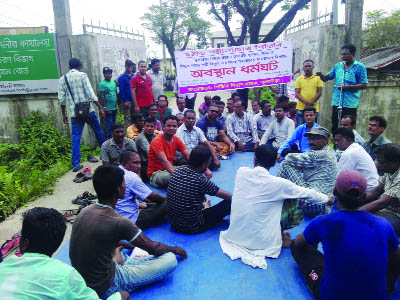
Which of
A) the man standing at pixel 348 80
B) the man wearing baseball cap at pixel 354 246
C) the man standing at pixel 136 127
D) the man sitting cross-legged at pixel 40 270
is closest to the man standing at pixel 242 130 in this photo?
the man standing at pixel 348 80

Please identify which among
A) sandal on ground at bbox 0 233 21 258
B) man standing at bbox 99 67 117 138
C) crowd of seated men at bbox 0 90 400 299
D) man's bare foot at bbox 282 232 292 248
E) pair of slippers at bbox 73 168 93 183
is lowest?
sandal on ground at bbox 0 233 21 258

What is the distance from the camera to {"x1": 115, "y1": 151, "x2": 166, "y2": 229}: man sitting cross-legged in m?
3.42

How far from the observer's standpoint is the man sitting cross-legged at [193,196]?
11.0 feet

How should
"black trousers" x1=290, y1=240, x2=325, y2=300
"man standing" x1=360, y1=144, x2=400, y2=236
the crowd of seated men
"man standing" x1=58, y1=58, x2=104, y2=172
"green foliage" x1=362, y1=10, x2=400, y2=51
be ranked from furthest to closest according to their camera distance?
1. "green foliage" x1=362, y1=10, x2=400, y2=51
2. "man standing" x1=58, y1=58, x2=104, y2=172
3. "man standing" x1=360, y1=144, x2=400, y2=236
4. "black trousers" x1=290, y1=240, x2=325, y2=300
5. the crowd of seated men

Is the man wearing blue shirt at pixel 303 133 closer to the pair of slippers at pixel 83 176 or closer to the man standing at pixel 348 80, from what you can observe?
the man standing at pixel 348 80

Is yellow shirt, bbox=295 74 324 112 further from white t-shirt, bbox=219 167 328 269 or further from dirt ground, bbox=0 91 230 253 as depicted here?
dirt ground, bbox=0 91 230 253

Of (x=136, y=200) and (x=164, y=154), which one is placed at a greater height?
(x=164, y=154)

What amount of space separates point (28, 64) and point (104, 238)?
6571 mm

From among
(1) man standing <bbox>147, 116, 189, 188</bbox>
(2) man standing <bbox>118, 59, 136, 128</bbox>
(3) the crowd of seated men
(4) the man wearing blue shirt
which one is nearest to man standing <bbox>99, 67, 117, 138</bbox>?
(2) man standing <bbox>118, 59, 136, 128</bbox>

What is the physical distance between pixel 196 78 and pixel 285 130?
2.26 m

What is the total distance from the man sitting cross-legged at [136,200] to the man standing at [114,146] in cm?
A: 130

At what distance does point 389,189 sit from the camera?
284 centimetres

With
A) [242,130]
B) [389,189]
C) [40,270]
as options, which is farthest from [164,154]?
[40,270]

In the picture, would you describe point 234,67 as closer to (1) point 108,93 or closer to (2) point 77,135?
(1) point 108,93
